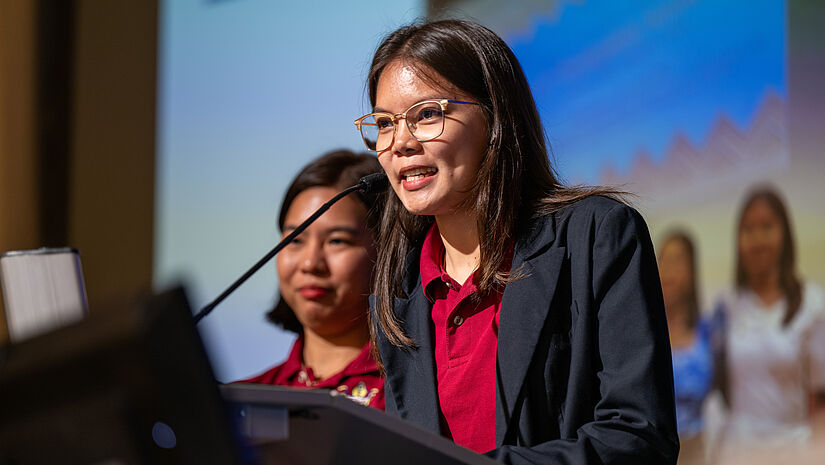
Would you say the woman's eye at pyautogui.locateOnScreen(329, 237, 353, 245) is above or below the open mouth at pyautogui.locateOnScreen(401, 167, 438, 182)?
below

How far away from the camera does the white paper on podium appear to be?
1576 mm

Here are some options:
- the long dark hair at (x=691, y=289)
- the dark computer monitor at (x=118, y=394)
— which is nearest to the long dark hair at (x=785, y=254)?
the long dark hair at (x=691, y=289)

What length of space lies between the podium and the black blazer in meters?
0.23

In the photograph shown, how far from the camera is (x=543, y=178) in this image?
1652 millimetres

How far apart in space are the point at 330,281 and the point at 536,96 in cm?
104

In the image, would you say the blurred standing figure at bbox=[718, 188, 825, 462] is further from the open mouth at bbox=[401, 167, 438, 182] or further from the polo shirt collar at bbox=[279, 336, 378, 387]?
the open mouth at bbox=[401, 167, 438, 182]

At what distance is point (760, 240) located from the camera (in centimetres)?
254

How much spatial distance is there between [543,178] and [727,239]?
1210mm

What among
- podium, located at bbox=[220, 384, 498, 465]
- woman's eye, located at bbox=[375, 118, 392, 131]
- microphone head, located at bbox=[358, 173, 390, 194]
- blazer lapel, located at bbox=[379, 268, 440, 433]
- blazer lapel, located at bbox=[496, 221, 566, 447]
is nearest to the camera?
podium, located at bbox=[220, 384, 498, 465]

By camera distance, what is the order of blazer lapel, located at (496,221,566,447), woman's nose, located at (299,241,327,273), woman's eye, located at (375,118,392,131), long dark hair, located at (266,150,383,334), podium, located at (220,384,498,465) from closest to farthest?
podium, located at (220,384,498,465) → blazer lapel, located at (496,221,566,447) → woman's eye, located at (375,118,392,131) → woman's nose, located at (299,241,327,273) → long dark hair, located at (266,150,383,334)

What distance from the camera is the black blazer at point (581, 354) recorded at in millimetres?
1256

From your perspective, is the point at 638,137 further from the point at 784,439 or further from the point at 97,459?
the point at 97,459

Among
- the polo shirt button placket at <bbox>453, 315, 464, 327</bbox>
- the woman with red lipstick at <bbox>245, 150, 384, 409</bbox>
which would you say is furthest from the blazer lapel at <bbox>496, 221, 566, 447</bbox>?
the woman with red lipstick at <bbox>245, 150, 384, 409</bbox>

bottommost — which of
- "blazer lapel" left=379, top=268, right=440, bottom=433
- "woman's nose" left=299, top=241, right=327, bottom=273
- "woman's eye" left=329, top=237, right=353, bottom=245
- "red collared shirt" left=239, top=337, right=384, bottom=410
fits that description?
"red collared shirt" left=239, top=337, right=384, bottom=410
